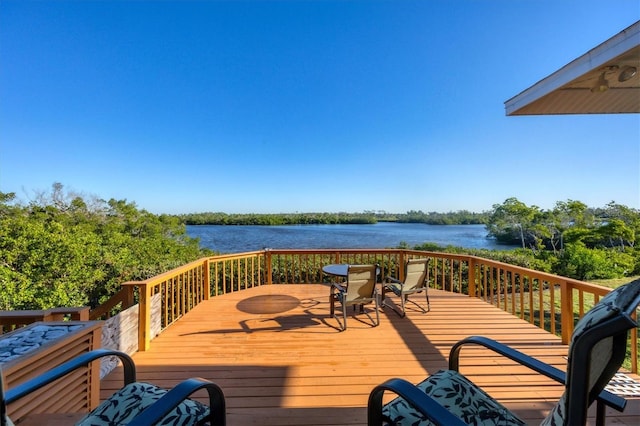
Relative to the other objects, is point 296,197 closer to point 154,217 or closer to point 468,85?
point 154,217

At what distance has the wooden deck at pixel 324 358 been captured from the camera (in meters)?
1.95

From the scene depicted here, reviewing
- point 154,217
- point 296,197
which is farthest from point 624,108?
point 154,217

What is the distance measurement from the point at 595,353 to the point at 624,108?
3.60 meters

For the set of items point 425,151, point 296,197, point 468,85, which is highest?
point 468,85

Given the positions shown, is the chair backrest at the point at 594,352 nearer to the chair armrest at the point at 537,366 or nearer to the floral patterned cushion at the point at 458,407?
the chair armrest at the point at 537,366

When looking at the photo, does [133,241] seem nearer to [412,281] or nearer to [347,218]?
[412,281]

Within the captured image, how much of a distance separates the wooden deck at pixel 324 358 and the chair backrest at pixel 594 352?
1.26 metres

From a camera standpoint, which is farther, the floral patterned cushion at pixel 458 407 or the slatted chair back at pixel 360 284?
the slatted chair back at pixel 360 284

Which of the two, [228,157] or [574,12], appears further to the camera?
[228,157]

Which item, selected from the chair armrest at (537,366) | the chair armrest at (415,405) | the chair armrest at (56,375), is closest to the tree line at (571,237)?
the chair armrest at (537,366)

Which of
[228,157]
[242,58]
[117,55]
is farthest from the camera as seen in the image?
[228,157]

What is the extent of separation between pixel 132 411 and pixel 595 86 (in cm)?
425

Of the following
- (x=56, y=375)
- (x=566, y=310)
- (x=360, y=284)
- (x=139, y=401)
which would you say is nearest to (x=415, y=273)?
(x=360, y=284)

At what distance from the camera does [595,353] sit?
79 cm
